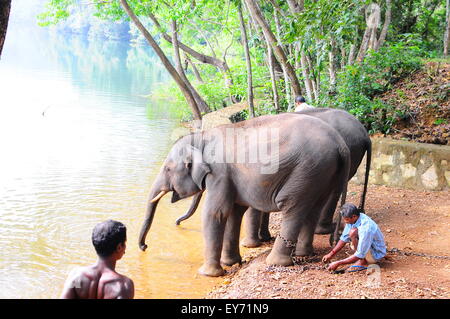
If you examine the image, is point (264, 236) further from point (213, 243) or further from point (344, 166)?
point (344, 166)

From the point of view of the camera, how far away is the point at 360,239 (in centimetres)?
506

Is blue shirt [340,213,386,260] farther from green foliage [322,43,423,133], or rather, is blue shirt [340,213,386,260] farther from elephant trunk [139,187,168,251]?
green foliage [322,43,423,133]

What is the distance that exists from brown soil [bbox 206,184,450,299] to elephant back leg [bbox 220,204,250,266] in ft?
0.49

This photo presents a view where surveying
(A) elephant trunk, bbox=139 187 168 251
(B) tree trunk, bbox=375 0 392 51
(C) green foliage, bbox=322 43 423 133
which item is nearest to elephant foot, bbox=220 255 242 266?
(A) elephant trunk, bbox=139 187 168 251

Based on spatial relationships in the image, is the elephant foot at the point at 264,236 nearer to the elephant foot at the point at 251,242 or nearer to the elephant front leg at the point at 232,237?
the elephant foot at the point at 251,242

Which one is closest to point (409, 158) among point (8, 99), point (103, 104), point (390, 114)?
point (390, 114)

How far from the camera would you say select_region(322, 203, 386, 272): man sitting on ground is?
5051 mm

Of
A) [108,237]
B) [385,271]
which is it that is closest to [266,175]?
[385,271]

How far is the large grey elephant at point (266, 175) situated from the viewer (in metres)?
5.43

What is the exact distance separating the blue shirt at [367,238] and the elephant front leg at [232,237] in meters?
1.42

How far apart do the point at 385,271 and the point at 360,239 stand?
42 cm

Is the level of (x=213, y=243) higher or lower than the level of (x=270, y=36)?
lower

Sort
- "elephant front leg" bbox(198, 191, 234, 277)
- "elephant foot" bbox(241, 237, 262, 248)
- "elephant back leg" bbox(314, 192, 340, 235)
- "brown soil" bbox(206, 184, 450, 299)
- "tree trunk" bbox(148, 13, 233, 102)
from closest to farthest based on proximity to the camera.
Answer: "brown soil" bbox(206, 184, 450, 299), "elephant front leg" bbox(198, 191, 234, 277), "elephant foot" bbox(241, 237, 262, 248), "elephant back leg" bbox(314, 192, 340, 235), "tree trunk" bbox(148, 13, 233, 102)
